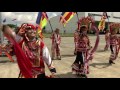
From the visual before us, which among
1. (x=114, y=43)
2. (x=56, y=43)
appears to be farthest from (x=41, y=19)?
(x=114, y=43)

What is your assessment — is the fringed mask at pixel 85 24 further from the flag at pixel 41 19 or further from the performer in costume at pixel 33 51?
the performer in costume at pixel 33 51

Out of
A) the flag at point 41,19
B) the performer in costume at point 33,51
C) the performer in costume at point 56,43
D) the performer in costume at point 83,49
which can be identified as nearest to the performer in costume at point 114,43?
the flag at point 41,19

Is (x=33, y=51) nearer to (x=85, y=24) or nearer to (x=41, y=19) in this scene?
(x=85, y=24)

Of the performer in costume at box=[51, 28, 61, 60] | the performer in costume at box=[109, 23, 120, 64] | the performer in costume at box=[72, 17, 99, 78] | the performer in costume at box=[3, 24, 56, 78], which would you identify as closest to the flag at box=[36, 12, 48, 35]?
the performer in costume at box=[51, 28, 61, 60]

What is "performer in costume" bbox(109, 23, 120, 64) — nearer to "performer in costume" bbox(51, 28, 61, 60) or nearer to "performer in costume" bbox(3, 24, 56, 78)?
"performer in costume" bbox(51, 28, 61, 60)

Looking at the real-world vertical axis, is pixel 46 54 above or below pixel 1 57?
above

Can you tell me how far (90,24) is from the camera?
9.39m

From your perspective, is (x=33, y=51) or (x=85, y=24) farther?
(x=85, y=24)

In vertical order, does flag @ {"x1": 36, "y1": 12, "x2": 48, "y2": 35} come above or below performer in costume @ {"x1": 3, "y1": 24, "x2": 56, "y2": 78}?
above

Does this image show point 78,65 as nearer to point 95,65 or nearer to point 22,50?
point 95,65

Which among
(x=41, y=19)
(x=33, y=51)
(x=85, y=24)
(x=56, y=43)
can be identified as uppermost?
(x=41, y=19)

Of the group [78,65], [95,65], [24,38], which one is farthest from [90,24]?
[24,38]

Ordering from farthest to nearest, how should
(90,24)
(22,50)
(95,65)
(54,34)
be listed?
(54,34) < (95,65) < (90,24) < (22,50)
